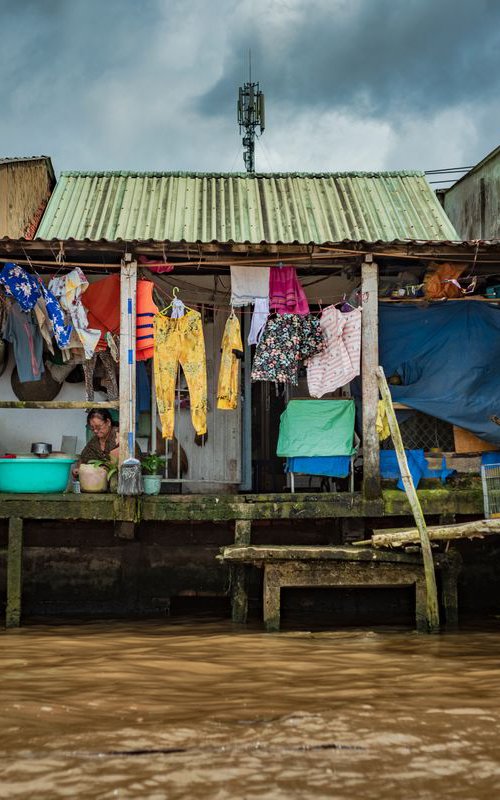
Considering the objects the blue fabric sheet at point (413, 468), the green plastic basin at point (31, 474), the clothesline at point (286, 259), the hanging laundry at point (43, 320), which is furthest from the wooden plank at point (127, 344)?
the blue fabric sheet at point (413, 468)

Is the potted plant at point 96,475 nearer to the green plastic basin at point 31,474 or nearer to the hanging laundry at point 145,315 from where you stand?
the green plastic basin at point 31,474

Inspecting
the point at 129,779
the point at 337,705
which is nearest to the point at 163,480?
the point at 337,705

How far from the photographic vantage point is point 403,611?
32.6 feet

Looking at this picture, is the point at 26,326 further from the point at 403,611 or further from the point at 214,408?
the point at 403,611

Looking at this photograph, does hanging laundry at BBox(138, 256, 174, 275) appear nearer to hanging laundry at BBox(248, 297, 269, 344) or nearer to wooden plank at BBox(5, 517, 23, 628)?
hanging laundry at BBox(248, 297, 269, 344)

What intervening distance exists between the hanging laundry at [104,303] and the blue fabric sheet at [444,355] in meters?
3.13

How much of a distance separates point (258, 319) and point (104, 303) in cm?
181

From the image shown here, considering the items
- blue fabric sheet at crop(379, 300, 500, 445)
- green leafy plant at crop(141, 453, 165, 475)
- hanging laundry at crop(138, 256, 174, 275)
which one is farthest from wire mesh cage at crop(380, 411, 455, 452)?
hanging laundry at crop(138, 256, 174, 275)

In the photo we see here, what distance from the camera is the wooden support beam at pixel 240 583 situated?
905cm

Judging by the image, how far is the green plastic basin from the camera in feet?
29.9

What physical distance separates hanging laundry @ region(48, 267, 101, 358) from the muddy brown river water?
3.46 metres

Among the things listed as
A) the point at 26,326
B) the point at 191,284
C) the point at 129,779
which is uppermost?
the point at 191,284

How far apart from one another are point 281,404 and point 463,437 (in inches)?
132

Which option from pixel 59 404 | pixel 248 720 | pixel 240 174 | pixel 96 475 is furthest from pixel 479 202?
pixel 248 720
